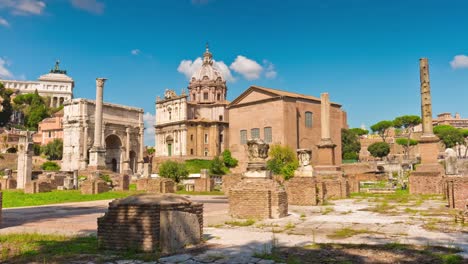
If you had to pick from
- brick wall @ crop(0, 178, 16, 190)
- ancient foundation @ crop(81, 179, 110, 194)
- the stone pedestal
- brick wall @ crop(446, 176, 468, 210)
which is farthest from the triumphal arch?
brick wall @ crop(446, 176, 468, 210)

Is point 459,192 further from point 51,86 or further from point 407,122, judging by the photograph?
point 51,86

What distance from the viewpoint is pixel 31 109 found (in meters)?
84.1

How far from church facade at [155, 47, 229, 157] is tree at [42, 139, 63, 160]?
1610 cm

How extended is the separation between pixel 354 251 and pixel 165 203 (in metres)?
2.91

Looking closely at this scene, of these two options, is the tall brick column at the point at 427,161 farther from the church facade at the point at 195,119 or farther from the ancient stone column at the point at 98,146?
the church facade at the point at 195,119

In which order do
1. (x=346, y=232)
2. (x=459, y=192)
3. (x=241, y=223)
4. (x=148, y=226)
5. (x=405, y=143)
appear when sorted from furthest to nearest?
(x=405, y=143) < (x=459, y=192) < (x=241, y=223) < (x=346, y=232) < (x=148, y=226)

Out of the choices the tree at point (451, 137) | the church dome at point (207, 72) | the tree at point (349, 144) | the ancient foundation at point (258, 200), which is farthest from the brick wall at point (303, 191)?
the tree at point (451, 137)

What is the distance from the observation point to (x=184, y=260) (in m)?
5.39

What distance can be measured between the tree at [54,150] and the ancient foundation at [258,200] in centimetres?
6198

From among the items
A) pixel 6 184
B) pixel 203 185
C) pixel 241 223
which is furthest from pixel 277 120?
pixel 241 223

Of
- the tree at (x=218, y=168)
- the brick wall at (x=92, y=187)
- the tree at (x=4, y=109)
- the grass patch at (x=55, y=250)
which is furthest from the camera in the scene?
the tree at (x=4, y=109)

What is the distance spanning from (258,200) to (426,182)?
11.9 metres

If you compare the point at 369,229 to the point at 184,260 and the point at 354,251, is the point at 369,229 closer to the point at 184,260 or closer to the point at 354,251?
the point at 354,251

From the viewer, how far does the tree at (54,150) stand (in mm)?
65562
